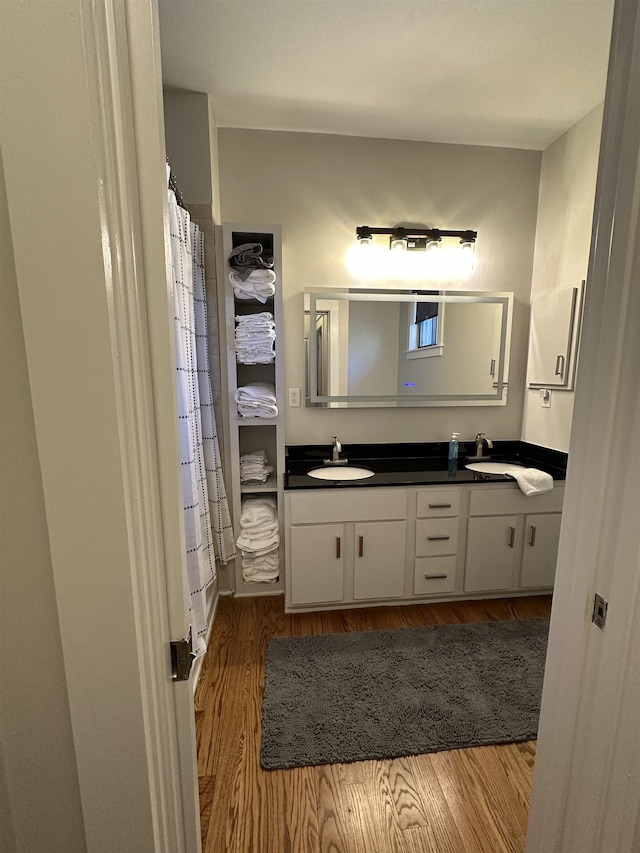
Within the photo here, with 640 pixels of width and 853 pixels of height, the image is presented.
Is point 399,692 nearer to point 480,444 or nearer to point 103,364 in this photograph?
point 480,444

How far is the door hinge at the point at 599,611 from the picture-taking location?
2.37ft

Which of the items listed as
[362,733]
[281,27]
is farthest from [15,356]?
[281,27]

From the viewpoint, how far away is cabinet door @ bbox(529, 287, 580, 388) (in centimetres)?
218

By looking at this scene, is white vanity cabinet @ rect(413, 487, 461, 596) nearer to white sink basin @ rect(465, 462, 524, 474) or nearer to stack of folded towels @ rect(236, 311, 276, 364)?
white sink basin @ rect(465, 462, 524, 474)

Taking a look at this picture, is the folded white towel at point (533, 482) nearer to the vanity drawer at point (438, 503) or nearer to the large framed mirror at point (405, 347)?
the vanity drawer at point (438, 503)

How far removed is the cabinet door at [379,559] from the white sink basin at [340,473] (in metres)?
0.30

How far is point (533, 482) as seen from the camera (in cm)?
216

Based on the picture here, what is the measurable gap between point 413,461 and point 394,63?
2034 millimetres

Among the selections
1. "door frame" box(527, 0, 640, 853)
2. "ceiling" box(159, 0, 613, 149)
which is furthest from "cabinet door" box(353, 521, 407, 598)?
"ceiling" box(159, 0, 613, 149)

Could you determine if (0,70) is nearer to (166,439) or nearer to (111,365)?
(111,365)

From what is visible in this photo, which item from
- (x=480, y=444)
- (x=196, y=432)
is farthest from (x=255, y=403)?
(x=480, y=444)

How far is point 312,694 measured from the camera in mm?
1644

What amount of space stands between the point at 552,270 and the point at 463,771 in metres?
2.56

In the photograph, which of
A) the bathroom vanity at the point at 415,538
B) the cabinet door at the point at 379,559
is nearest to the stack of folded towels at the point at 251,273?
the bathroom vanity at the point at 415,538
